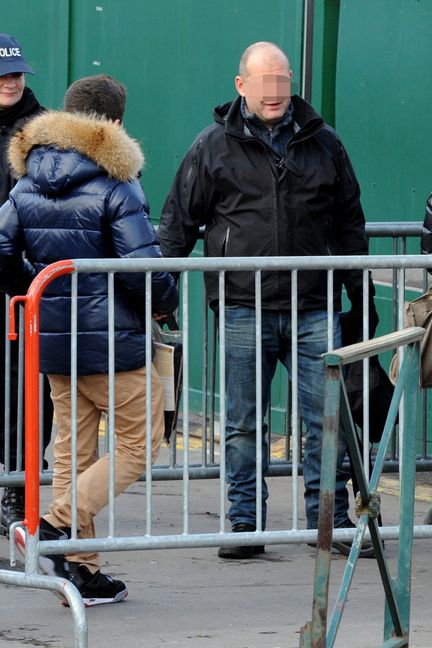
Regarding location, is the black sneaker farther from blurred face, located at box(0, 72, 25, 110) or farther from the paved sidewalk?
blurred face, located at box(0, 72, 25, 110)

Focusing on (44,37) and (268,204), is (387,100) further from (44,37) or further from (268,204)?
(44,37)

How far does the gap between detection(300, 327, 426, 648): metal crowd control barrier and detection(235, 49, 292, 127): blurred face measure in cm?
185

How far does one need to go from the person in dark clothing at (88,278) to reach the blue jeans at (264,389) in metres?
0.74

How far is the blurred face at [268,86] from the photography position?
258 inches

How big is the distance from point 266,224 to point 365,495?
1986 mm

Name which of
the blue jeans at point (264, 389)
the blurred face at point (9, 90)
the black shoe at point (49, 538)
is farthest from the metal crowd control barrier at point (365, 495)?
the blurred face at point (9, 90)

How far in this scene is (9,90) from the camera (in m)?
7.25

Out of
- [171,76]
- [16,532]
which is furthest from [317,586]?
[171,76]

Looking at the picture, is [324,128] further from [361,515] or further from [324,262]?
[361,515]

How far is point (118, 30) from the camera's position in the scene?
10.6 m

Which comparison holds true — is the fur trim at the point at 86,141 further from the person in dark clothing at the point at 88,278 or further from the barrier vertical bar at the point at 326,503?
the barrier vertical bar at the point at 326,503

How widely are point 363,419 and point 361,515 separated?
4.31ft

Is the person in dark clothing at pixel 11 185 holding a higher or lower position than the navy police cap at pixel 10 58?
lower

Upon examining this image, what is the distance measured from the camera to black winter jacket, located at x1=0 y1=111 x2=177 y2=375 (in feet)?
18.9
